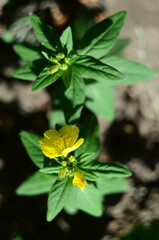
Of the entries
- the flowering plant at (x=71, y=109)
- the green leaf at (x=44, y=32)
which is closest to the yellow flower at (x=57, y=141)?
the flowering plant at (x=71, y=109)

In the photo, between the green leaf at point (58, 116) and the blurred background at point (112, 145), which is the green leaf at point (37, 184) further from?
the blurred background at point (112, 145)

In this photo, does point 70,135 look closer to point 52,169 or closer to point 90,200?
point 52,169

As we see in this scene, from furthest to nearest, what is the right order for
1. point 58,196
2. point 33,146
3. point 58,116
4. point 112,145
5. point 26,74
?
1. point 112,145
2. point 58,116
3. point 33,146
4. point 26,74
5. point 58,196

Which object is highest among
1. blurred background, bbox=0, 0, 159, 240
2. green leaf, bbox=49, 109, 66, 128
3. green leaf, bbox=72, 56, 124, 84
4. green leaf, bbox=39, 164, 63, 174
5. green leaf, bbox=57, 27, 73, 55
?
green leaf, bbox=57, 27, 73, 55

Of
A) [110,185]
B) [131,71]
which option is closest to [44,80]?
[131,71]

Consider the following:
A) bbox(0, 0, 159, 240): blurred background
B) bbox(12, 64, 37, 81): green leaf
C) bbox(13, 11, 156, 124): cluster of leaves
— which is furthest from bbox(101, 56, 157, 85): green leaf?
bbox(0, 0, 159, 240): blurred background

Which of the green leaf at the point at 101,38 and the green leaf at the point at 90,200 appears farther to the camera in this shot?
the green leaf at the point at 90,200

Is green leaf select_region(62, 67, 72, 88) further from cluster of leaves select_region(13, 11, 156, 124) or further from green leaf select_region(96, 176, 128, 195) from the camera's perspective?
green leaf select_region(96, 176, 128, 195)

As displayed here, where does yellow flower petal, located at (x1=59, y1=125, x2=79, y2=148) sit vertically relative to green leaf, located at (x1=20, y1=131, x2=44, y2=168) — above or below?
above
